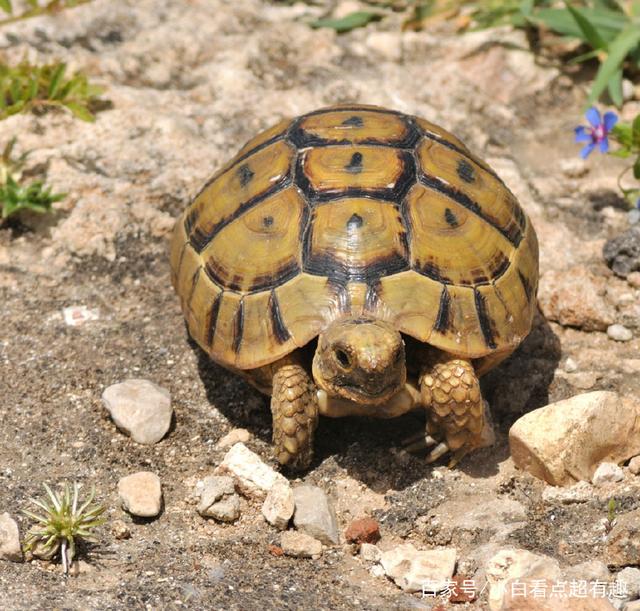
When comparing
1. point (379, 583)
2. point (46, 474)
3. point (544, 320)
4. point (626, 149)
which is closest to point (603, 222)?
point (626, 149)

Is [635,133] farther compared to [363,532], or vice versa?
[635,133]

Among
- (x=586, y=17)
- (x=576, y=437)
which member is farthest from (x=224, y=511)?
(x=586, y=17)

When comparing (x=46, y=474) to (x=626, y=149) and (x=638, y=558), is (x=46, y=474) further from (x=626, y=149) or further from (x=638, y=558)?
(x=626, y=149)

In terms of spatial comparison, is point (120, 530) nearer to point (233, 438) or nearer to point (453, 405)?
point (233, 438)

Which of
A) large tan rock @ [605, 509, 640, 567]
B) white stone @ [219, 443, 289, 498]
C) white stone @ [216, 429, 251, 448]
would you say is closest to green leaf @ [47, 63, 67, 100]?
white stone @ [216, 429, 251, 448]

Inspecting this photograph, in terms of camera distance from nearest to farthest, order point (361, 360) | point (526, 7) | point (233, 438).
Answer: point (361, 360) < point (233, 438) < point (526, 7)
